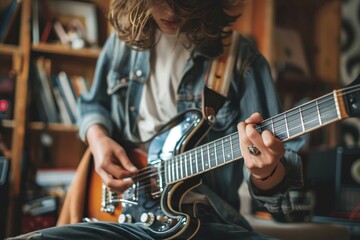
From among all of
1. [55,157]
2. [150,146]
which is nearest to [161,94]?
[150,146]

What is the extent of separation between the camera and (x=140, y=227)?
865mm

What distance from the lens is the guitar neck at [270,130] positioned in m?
0.67

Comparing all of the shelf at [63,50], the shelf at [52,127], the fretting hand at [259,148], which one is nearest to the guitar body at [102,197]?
the fretting hand at [259,148]

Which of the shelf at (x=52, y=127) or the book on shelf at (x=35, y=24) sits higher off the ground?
the book on shelf at (x=35, y=24)

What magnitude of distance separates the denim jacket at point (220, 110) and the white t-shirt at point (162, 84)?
0.06 ft

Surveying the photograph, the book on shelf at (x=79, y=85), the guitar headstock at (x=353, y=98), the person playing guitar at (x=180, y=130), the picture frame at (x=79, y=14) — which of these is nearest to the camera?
the guitar headstock at (x=353, y=98)

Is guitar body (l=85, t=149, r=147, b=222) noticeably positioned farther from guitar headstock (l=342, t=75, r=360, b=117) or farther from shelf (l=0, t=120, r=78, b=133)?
shelf (l=0, t=120, r=78, b=133)

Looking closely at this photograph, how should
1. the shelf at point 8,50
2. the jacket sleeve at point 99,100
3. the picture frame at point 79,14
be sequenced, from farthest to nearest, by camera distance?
the picture frame at point 79,14 → the shelf at point 8,50 → the jacket sleeve at point 99,100

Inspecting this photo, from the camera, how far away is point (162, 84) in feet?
3.63

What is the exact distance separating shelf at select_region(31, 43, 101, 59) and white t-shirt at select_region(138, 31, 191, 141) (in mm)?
915

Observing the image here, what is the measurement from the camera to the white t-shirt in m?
1.08

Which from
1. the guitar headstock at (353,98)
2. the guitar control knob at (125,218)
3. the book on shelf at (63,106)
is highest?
the book on shelf at (63,106)

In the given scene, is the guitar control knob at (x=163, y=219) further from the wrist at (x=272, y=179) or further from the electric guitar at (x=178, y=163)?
the wrist at (x=272, y=179)

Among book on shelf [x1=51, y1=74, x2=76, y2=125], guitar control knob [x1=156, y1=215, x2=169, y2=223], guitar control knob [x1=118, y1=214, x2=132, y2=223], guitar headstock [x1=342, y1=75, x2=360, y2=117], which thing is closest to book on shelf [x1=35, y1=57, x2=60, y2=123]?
book on shelf [x1=51, y1=74, x2=76, y2=125]
